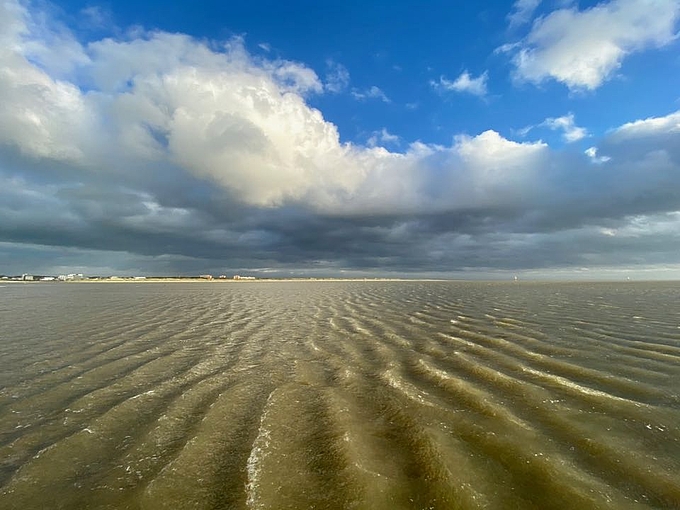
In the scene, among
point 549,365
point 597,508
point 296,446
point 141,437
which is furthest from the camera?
point 549,365

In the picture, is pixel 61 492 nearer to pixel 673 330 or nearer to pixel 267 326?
pixel 267 326

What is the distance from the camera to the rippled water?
360 centimetres

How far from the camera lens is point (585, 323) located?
1402 centimetres

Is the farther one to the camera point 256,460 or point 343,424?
point 343,424

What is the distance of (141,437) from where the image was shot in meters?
4.88

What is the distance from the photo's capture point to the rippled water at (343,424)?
142 inches

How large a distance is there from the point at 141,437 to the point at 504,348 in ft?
29.6

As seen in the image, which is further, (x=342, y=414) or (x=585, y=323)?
(x=585, y=323)

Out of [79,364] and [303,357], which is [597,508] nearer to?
[303,357]

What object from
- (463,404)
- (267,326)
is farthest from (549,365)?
(267,326)

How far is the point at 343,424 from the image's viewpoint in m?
5.22

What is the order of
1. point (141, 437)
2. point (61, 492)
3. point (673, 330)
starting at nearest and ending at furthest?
point (61, 492) < point (141, 437) < point (673, 330)

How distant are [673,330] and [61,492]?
1710 centimetres

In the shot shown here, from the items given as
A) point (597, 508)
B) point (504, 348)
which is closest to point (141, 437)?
point (597, 508)
